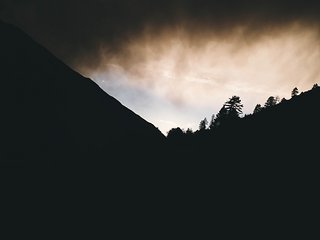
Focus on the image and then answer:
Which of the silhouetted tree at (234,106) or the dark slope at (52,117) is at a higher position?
the silhouetted tree at (234,106)

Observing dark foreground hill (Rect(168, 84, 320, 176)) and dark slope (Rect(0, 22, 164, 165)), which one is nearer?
dark foreground hill (Rect(168, 84, 320, 176))

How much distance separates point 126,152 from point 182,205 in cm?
Result: 1855

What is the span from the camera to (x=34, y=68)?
43.4 meters

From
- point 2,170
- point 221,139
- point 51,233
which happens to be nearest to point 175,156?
point 221,139

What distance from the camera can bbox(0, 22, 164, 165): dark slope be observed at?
100 feet

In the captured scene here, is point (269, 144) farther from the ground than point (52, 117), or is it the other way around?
point (269, 144)

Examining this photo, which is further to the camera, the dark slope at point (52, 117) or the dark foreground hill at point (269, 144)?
the dark slope at point (52, 117)

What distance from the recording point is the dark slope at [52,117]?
30.6 meters

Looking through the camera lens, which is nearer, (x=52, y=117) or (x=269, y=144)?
(x=269, y=144)

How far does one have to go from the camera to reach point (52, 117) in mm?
37000

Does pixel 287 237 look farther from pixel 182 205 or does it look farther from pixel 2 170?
pixel 2 170

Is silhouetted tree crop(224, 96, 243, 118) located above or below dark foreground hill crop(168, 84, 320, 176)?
above

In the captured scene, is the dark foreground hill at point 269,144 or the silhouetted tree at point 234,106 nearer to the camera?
the dark foreground hill at point 269,144

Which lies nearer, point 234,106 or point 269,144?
point 269,144
